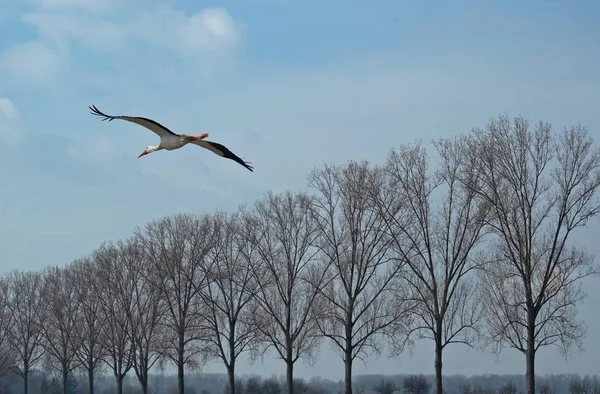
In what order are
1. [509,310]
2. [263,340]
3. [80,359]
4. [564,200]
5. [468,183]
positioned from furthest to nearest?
1. [80,359]
2. [263,340]
3. [509,310]
4. [468,183]
5. [564,200]

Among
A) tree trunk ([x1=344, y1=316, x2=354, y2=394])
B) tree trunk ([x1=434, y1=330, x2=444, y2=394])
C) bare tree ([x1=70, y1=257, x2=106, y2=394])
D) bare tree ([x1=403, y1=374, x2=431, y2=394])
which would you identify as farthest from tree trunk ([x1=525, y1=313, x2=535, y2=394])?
bare tree ([x1=70, y1=257, x2=106, y2=394])

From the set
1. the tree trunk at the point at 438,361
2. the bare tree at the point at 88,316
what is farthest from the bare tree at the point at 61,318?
the tree trunk at the point at 438,361

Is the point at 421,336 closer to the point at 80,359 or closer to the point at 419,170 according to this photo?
the point at 419,170

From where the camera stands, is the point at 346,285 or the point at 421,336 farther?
the point at 346,285

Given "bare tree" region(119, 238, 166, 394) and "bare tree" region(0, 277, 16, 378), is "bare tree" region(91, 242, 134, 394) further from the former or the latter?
"bare tree" region(0, 277, 16, 378)

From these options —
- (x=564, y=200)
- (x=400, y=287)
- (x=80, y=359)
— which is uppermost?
(x=564, y=200)

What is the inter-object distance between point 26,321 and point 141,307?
18.2m

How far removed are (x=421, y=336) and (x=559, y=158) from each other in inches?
348

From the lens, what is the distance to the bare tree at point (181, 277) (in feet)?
158

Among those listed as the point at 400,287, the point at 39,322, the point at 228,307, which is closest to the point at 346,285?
the point at 400,287

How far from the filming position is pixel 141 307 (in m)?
53.8

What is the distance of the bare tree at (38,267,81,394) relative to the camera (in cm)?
6284

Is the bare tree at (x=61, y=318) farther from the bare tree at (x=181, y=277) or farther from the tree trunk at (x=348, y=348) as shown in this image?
the tree trunk at (x=348, y=348)

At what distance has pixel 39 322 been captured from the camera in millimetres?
67562
